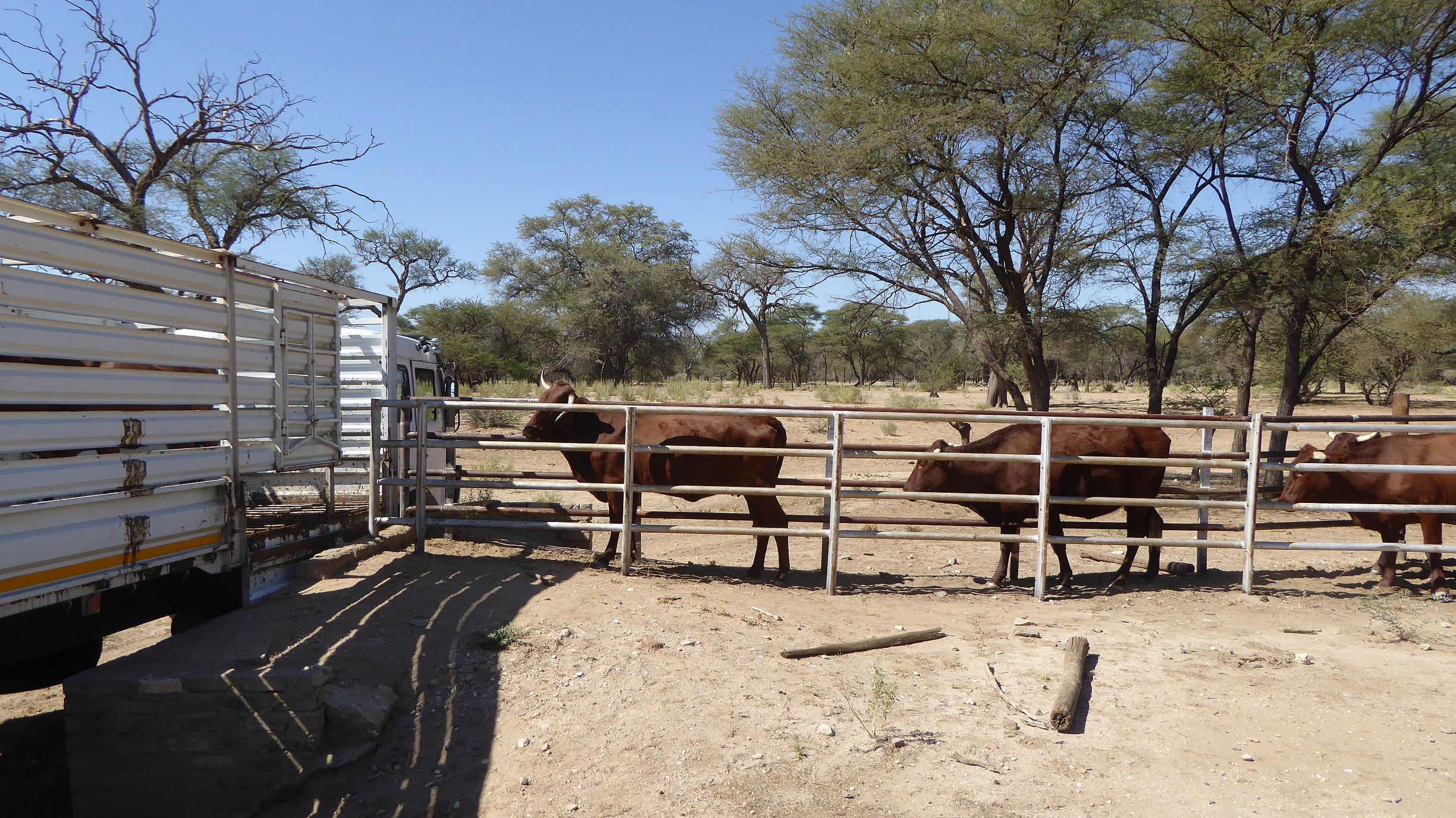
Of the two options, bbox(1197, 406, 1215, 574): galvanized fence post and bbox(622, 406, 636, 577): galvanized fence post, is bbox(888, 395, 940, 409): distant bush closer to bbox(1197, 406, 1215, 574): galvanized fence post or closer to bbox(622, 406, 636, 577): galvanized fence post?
bbox(1197, 406, 1215, 574): galvanized fence post

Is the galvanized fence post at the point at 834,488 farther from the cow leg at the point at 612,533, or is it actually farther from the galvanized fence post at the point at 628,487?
the cow leg at the point at 612,533

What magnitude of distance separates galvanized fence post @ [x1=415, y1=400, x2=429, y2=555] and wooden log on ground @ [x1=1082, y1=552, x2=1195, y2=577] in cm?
645

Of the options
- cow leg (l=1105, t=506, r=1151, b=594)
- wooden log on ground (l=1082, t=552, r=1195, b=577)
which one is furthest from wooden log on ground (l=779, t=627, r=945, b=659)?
wooden log on ground (l=1082, t=552, r=1195, b=577)

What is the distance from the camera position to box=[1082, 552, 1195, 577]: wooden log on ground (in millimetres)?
8070

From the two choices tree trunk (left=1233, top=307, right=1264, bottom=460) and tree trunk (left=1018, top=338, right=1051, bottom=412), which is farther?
tree trunk (left=1018, top=338, right=1051, bottom=412)

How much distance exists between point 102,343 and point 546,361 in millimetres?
30600

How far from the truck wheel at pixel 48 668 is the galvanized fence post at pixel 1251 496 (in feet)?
26.7

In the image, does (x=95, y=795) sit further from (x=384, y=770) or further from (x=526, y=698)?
(x=526, y=698)

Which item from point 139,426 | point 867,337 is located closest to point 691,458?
point 139,426

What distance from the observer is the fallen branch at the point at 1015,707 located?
14.3 feet

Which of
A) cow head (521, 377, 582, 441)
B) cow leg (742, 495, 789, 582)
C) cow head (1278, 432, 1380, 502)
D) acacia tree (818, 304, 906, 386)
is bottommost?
cow leg (742, 495, 789, 582)

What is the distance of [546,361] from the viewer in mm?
34469

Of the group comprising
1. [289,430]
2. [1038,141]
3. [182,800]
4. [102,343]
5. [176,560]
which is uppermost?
[1038,141]

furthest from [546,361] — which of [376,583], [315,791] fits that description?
[315,791]
